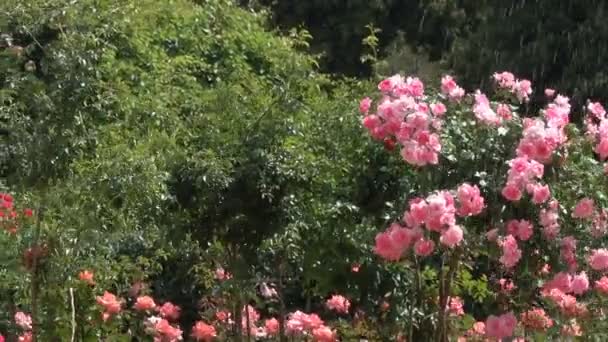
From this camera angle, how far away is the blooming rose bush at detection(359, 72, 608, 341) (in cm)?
412

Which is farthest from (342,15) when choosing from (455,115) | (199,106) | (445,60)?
(455,115)

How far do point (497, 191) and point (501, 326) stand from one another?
610 mm

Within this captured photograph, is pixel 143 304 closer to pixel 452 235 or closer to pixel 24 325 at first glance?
pixel 24 325

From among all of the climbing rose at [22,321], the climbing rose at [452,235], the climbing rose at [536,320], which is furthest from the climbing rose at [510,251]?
the climbing rose at [22,321]

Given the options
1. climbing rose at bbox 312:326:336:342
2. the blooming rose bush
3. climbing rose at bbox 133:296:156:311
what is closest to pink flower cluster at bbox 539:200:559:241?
the blooming rose bush

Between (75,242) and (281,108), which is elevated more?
(281,108)

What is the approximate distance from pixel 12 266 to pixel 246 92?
4.84 feet

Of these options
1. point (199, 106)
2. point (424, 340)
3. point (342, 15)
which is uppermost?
point (342, 15)

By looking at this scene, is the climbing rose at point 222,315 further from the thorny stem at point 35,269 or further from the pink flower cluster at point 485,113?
the pink flower cluster at point 485,113

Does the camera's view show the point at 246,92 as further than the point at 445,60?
No

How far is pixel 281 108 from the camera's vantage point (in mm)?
4926

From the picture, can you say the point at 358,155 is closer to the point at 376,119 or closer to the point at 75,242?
the point at 376,119

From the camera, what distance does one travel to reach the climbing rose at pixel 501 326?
4570mm

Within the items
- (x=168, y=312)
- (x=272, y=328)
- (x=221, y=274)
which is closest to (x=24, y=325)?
(x=168, y=312)
